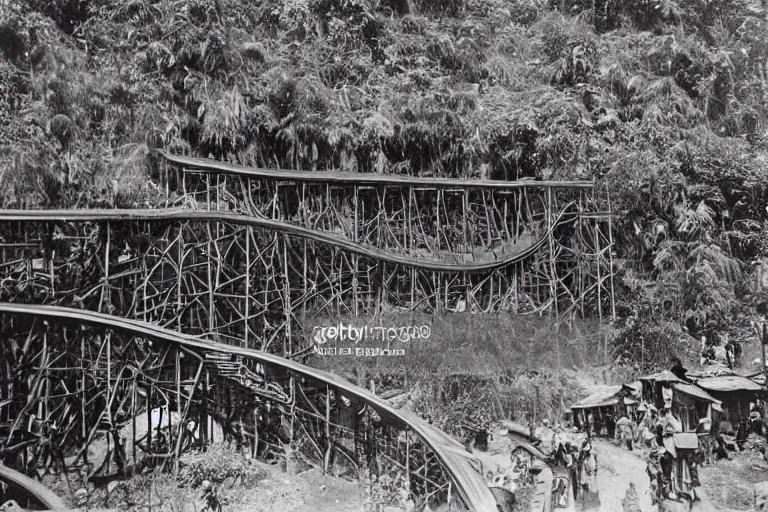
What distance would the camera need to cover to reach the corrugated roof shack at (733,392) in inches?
337

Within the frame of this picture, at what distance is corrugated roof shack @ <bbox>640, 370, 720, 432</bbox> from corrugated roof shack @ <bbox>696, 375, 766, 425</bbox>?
0.08m

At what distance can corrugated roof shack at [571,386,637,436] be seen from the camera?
27.6 ft

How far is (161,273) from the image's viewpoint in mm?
8344

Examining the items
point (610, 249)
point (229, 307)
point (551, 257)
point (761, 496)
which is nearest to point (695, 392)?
point (761, 496)

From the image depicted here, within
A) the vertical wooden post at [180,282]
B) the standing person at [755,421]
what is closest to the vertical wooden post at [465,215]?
the vertical wooden post at [180,282]

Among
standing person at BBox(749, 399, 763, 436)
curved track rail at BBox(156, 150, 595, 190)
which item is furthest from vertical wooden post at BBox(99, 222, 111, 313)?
standing person at BBox(749, 399, 763, 436)

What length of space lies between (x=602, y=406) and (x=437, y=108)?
3.64m

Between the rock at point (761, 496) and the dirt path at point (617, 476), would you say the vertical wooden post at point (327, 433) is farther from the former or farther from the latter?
the rock at point (761, 496)

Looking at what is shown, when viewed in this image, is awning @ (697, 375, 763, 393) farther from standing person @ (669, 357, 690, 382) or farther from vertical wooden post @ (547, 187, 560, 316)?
vertical wooden post @ (547, 187, 560, 316)

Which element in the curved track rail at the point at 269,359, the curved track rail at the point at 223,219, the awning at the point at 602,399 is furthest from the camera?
the awning at the point at 602,399

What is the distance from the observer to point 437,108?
938cm

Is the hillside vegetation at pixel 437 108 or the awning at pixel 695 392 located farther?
the hillside vegetation at pixel 437 108

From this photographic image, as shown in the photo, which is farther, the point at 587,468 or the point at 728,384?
the point at 728,384

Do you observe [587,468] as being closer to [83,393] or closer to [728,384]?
[728,384]
